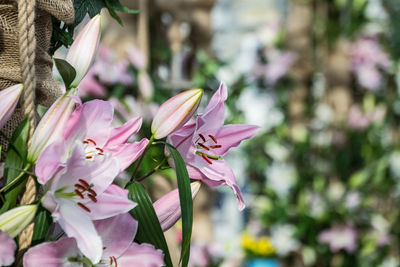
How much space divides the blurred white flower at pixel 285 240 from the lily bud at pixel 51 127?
191cm

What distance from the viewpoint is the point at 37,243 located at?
11.6 inches

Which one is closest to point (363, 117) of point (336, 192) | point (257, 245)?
point (336, 192)

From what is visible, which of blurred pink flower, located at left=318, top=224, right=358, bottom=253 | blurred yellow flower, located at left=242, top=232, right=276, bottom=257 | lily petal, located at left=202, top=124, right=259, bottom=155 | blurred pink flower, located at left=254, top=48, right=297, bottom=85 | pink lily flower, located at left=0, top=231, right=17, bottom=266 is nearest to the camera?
pink lily flower, located at left=0, top=231, right=17, bottom=266

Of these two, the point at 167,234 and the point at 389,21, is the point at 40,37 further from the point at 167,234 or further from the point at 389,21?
the point at 389,21

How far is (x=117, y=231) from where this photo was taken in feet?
1.01

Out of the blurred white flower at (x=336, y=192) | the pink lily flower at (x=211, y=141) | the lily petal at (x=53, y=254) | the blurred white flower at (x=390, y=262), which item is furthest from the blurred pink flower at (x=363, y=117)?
the lily petal at (x=53, y=254)

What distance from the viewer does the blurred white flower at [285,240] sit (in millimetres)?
2148

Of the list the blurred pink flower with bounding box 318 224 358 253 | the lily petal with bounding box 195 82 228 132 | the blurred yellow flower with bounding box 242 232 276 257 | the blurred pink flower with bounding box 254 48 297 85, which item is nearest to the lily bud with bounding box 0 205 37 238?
the lily petal with bounding box 195 82 228 132

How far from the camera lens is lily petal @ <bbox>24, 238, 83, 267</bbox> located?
0.92 feet

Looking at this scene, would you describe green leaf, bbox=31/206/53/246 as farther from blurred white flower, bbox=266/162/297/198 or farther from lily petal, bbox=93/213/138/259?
blurred white flower, bbox=266/162/297/198

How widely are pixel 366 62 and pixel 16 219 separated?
2.03 meters

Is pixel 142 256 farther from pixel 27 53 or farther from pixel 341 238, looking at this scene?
pixel 341 238

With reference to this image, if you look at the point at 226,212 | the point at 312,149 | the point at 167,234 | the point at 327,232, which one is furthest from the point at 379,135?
the point at 226,212

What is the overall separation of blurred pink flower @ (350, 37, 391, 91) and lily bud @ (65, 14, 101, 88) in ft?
6.36
